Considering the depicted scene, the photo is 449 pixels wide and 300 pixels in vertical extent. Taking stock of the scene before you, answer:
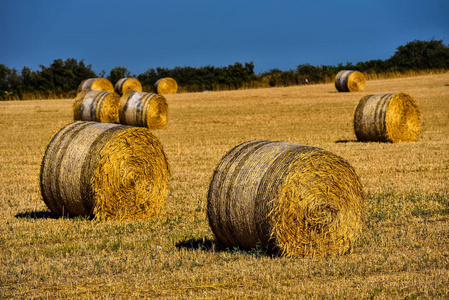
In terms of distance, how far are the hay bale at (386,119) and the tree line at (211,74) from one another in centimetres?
3022

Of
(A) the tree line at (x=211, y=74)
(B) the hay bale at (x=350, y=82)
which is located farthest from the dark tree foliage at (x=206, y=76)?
(B) the hay bale at (x=350, y=82)

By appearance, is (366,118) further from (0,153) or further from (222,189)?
(222,189)

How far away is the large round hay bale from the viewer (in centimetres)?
2411

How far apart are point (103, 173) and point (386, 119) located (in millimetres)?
11082

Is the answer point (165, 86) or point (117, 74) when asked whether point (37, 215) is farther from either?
point (117, 74)

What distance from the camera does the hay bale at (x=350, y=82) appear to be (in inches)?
1539

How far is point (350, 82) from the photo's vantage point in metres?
39.1

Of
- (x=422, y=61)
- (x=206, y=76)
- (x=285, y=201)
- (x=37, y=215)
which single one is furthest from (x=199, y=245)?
(x=206, y=76)

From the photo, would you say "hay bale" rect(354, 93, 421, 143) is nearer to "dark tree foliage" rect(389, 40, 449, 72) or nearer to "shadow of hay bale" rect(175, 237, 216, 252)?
"shadow of hay bale" rect(175, 237, 216, 252)

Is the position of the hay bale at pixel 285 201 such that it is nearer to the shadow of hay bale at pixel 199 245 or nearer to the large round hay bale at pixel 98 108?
the shadow of hay bale at pixel 199 245

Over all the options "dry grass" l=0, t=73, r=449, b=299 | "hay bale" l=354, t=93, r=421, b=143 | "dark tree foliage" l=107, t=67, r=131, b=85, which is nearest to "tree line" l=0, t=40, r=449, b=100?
"dark tree foliage" l=107, t=67, r=131, b=85

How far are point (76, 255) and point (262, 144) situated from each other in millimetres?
2544

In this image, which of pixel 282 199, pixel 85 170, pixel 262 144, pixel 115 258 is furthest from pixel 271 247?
pixel 85 170

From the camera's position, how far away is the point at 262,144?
24.7 ft
